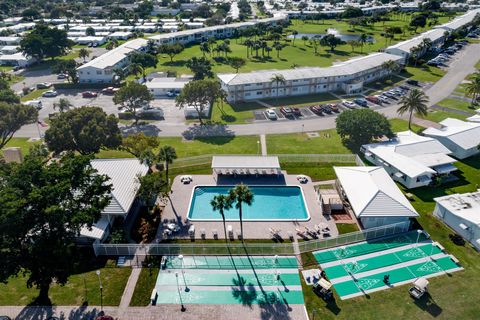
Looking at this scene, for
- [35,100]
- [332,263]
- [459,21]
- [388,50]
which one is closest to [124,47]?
[35,100]

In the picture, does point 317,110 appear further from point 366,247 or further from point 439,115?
point 366,247

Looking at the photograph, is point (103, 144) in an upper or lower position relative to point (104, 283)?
upper

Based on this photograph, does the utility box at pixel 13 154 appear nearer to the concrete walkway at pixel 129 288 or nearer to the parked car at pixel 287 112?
the concrete walkway at pixel 129 288

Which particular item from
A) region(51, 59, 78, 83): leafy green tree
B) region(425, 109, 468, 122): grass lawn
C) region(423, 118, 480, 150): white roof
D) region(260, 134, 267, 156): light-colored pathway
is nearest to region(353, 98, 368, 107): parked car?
region(425, 109, 468, 122): grass lawn

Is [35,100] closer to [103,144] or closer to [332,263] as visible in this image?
[103,144]

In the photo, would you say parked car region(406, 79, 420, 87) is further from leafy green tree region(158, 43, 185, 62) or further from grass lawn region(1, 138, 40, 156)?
Result: grass lawn region(1, 138, 40, 156)
